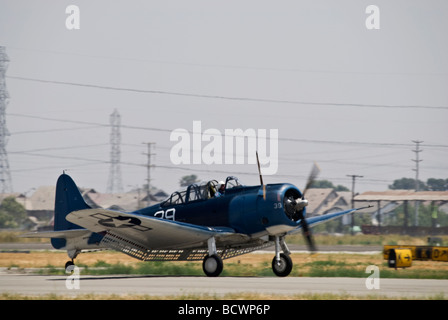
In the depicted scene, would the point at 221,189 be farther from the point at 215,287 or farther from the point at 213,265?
the point at 215,287

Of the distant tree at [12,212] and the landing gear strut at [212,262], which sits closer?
the landing gear strut at [212,262]

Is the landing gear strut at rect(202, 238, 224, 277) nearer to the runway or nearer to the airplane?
the airplane

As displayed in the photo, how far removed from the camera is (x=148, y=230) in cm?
2198

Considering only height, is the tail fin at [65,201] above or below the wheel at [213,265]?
above

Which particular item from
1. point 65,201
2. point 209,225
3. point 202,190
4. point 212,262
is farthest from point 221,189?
point 65,201

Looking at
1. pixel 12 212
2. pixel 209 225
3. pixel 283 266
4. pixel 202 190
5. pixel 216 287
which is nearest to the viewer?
pixel 216 287

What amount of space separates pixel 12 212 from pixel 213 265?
107002 millimetres

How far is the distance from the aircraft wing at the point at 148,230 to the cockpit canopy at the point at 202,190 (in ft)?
4.67

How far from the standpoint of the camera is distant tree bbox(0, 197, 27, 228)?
11800 centimetres

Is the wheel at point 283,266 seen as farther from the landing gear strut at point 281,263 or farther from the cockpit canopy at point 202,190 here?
the cockpit canopy at point 202,190

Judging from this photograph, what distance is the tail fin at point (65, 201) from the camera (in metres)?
25.6

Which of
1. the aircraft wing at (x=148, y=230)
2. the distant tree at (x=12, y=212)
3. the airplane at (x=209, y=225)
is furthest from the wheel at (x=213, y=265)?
the distant tree at (x=12, y=212)
